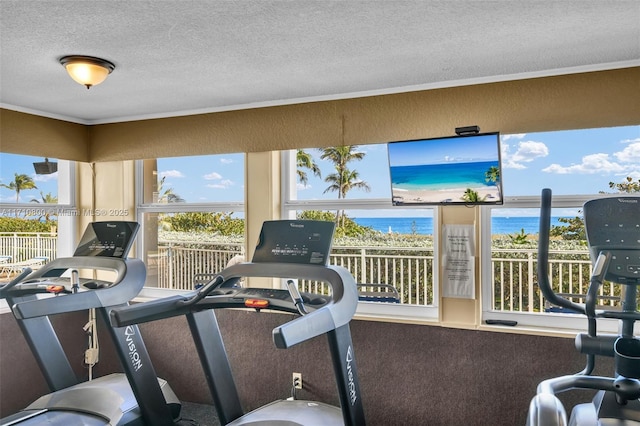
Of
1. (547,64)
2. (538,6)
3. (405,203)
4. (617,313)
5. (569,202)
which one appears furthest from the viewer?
(405,203)

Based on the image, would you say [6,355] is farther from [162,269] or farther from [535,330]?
[535,330]

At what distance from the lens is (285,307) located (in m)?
2.42

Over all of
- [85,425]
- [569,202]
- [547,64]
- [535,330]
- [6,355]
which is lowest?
[85,425]

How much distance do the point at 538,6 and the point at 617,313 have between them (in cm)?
123

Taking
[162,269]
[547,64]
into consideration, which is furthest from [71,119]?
[547,64]

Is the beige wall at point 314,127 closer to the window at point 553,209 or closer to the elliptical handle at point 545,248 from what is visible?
the window at point 553,209

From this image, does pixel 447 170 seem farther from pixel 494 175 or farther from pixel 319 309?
pixel 319 309

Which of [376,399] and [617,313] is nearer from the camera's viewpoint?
[617,313]

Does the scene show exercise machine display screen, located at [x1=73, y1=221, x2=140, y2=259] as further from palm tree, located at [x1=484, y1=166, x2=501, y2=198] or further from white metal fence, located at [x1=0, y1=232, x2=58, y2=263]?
palm tree, located at [x1=484, y1=166, x2=501, y2=198]

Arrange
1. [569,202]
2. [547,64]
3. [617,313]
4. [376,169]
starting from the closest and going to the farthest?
[617,313] < [547,64] < [569,202] < [376,169]

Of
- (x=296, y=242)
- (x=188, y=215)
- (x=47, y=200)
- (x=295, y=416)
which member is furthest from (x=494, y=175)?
(x=47, y=200)

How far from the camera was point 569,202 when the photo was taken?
300 cm

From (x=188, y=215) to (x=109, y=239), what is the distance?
2.84 feet

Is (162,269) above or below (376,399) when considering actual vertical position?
above
